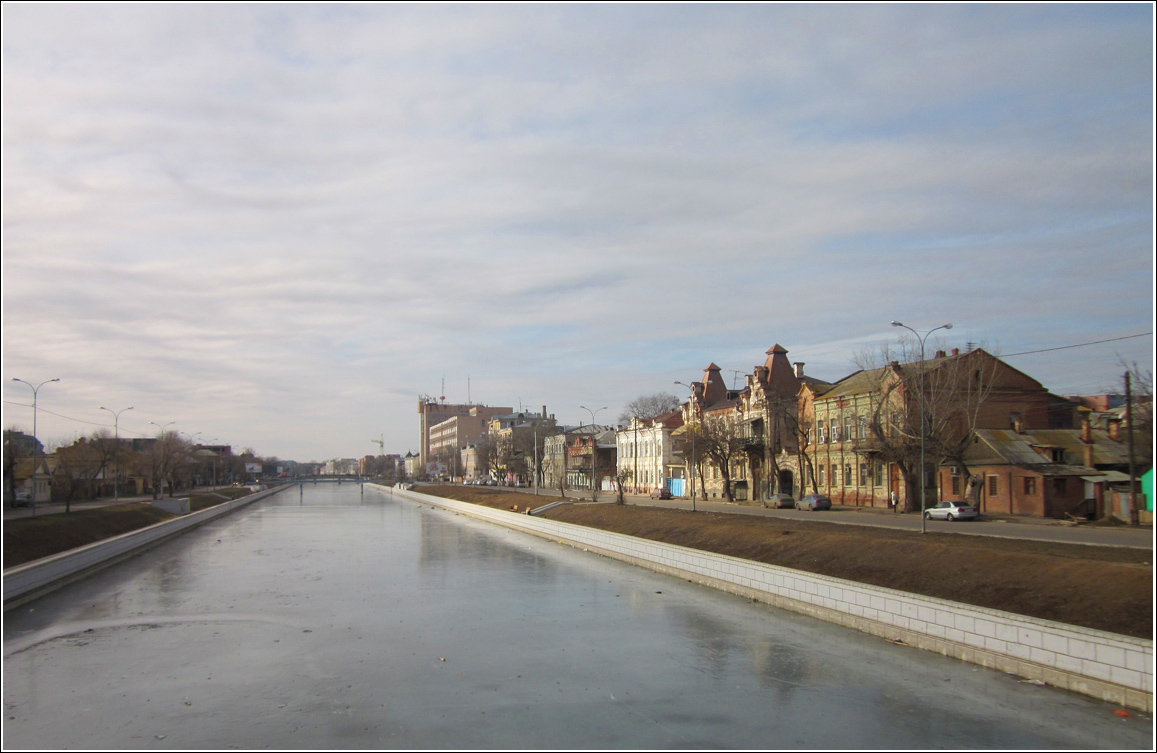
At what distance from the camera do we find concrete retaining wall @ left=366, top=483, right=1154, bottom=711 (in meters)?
14.4

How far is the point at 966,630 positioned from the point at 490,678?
10.7m

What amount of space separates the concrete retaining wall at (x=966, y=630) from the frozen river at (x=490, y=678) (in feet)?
1.59

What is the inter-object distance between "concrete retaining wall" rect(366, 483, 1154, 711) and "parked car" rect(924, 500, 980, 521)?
791 inches

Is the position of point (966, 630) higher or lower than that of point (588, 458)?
lower

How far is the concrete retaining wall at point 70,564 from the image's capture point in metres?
26.8

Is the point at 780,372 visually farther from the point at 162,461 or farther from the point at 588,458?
the point at 162,461

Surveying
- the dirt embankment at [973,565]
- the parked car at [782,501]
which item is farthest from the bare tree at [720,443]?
the dirt embankment at [973,565]

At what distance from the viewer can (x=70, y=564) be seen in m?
33.6

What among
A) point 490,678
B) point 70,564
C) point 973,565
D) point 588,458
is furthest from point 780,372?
point 490,678

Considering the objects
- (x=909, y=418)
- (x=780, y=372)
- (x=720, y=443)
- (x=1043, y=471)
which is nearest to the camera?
(x=1043, y=471)

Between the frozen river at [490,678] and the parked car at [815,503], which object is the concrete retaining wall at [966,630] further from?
the parked car at [815,503]

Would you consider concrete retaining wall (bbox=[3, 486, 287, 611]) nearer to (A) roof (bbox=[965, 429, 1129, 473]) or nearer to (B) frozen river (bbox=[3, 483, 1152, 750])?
(B) frozen river (bbox=[3, 483, 1152, 750])

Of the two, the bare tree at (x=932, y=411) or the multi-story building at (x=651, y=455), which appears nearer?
the bare tree at (x=932, y=411)

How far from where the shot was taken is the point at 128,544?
46.2 meters
